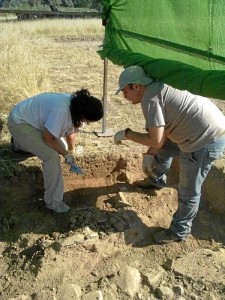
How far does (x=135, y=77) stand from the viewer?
269 centimetres

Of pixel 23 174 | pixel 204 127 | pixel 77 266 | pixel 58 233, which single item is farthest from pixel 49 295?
pixel 204 127

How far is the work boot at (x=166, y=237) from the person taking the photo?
3.31 metres

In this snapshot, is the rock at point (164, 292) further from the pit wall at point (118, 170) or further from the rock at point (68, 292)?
the pit wall at point (118, 170)

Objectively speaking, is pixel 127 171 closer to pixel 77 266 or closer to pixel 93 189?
pixel 93 189

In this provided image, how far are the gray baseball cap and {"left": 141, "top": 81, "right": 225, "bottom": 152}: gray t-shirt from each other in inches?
2.1

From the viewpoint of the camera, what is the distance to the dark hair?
2943mm

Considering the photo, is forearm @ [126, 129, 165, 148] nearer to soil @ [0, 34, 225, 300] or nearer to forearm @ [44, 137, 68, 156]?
forearm @ [44, 137, 68, 156]

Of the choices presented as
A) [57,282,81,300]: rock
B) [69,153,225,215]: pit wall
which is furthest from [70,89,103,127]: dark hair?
[57,282,81,300]: rock

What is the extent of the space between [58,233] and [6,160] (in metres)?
1.09

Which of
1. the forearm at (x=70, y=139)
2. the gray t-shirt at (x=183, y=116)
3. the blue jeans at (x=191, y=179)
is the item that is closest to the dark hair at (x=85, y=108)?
the gray t-shirt at (x=183, y=116)

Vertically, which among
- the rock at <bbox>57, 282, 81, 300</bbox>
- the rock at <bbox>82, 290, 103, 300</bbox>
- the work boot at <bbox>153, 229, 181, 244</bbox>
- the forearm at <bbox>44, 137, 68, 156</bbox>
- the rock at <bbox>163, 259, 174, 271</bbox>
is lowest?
the rock at <bbox>163, 259, 174, 271</bbox>

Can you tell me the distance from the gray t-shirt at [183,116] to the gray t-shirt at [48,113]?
656mm

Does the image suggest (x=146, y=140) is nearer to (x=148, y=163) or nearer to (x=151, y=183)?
(x=148, y=163)

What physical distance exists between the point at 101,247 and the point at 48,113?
114cm
